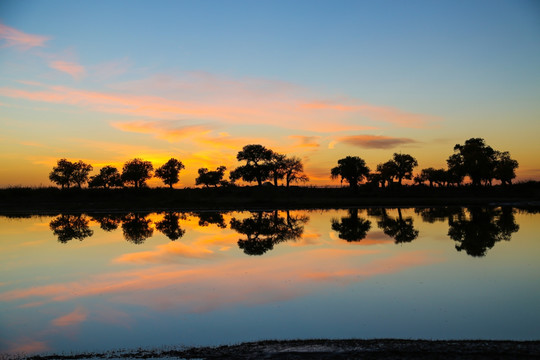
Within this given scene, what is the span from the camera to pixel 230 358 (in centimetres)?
1089

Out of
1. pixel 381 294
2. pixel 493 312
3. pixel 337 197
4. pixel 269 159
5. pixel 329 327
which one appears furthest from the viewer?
pixel 269 159

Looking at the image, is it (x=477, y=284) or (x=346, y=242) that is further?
(x=346, y=242)

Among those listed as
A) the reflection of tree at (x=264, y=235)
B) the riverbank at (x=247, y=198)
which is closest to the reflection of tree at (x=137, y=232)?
the reflection of tree at (x=264, y=235)

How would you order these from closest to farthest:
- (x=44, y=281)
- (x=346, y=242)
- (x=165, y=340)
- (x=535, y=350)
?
(x=535, y=350)
(x=165, y=340)
(x=44, y=281)
(x=346, y=242)

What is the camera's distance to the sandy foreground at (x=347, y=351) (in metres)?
10.5

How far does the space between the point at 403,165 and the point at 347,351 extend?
14413 cm

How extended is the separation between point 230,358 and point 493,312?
9.91 m

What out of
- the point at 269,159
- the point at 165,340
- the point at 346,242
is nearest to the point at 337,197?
the point at 269,159

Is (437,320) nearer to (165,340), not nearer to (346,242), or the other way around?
(165,340)

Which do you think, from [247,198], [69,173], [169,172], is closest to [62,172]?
[69,173]

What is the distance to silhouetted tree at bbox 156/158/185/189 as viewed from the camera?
535 ft

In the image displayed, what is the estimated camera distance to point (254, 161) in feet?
462

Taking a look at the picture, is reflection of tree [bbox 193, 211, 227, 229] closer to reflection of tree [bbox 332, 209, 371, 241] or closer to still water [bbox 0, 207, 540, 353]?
reflection of tree [bbox 332, 209, 371, 241]

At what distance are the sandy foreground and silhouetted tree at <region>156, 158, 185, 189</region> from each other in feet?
510
